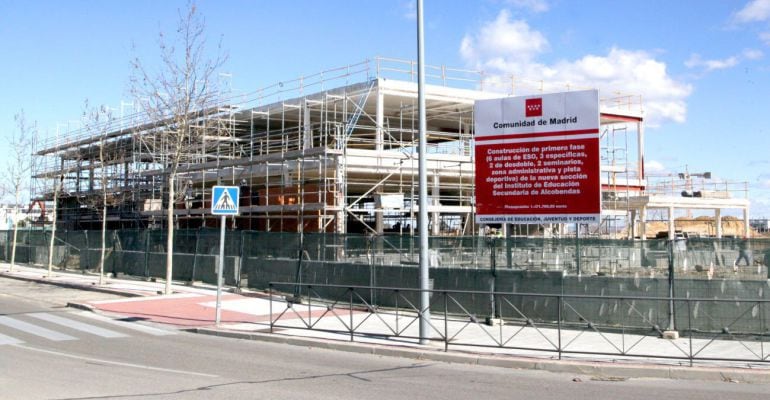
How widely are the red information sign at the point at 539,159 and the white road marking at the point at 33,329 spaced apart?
9587 mm

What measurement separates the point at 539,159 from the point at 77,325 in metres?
11.3

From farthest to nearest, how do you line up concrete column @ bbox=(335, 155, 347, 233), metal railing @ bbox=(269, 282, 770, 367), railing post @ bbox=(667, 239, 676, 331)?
concrete column @ bbox=(335, 155, 347, 233), railing post @ bbox=(667, 239, 676, 331), metal railing @ bbox=(269, 282, 770, 367)

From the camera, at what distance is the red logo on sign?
16.0 metres

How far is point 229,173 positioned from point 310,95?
5437 millimetres

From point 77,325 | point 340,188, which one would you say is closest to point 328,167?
point 340,188

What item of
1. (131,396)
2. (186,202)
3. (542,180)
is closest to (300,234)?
(542,180)

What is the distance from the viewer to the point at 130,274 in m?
28.2

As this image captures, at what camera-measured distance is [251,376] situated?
1005 centimetres

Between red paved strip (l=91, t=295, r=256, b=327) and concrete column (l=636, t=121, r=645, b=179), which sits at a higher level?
concrete column (l=636, t=121, r=645, b=179)

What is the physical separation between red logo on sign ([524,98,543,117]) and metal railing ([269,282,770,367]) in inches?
167

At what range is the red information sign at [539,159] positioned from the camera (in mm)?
15531

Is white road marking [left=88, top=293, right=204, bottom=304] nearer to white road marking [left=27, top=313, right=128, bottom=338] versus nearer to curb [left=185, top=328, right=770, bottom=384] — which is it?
white road marking [left=27, top=313, right=128, bottom=338]

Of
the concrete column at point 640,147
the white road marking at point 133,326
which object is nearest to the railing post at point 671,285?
the white road marking at point 133,326

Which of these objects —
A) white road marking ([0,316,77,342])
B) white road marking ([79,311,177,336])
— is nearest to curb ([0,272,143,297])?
white road marking ([79,311,177,336])
